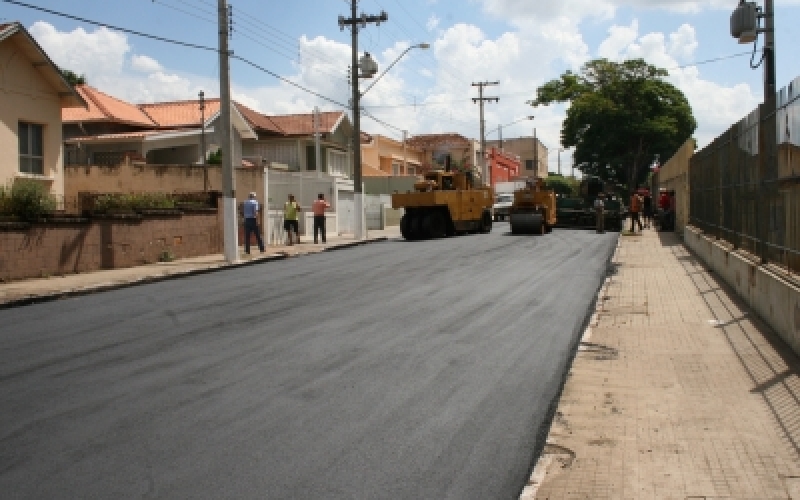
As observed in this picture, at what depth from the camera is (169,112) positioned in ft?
133

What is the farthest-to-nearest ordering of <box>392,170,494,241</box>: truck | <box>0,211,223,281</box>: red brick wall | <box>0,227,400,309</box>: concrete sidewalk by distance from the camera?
1. <box>392,170,494,241</box>: truck
2. <box>0,211,223,281</box>: red brick wall
3. <box>0,227,400,309</box>: concrete sidewalk

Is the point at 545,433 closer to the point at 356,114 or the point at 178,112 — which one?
the point at 356,114

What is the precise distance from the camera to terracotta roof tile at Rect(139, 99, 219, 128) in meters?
38.8

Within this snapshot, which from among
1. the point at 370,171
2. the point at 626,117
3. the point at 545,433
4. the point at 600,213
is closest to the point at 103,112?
the point at 600,213

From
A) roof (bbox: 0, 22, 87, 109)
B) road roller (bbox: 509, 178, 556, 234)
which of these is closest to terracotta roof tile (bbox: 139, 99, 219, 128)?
roof (bbox: 0, 22, 87, 109)

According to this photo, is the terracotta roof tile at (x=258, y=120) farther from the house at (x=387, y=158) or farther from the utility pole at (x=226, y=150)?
the utility pole at (x=226, y=150)

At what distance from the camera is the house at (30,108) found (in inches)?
821

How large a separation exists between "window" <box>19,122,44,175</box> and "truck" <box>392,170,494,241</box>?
12490 mm

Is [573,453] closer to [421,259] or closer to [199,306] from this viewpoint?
[199,306]

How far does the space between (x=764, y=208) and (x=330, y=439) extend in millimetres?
7064

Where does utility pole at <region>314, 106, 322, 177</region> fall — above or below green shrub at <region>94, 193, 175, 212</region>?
above

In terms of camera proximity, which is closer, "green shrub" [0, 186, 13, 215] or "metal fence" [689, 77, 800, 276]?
"metal fence" [689, 77, 800, 276]

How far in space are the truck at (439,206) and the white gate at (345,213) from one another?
16.6ft

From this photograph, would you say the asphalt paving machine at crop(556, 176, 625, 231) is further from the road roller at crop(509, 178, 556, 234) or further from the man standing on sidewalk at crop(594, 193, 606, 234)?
the road roller at crop(509, 178, 556, 234)
